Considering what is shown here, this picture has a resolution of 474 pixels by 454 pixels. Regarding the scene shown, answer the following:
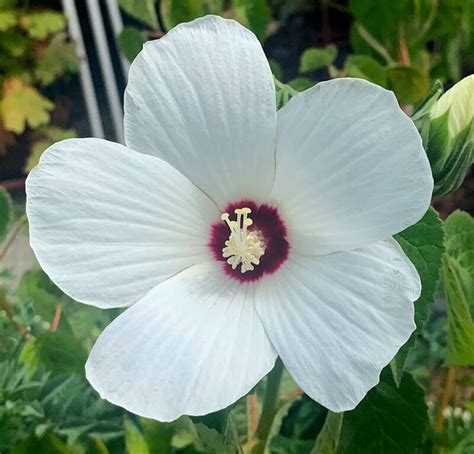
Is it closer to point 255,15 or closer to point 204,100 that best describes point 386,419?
point 204,100

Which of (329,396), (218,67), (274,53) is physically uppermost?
(218,67)

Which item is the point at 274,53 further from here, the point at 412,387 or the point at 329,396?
the point at 329,396

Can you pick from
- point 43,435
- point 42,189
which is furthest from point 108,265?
point 43,435

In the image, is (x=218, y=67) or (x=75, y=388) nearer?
(x=218, y=67)

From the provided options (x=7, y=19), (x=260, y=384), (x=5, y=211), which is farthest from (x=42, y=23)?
(x=260, y=384)

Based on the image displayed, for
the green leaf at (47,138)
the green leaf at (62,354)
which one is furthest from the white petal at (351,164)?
the green leaf at (47,138)

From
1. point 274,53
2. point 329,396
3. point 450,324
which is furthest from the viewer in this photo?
point 274,53

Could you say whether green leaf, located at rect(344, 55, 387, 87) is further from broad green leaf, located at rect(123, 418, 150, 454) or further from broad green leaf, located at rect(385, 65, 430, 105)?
A: broad green leaf, located at rect(123, 418, 150, 454)

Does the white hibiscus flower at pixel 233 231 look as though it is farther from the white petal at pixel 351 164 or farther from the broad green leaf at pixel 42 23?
the broad green leaf at pixel 42 23
